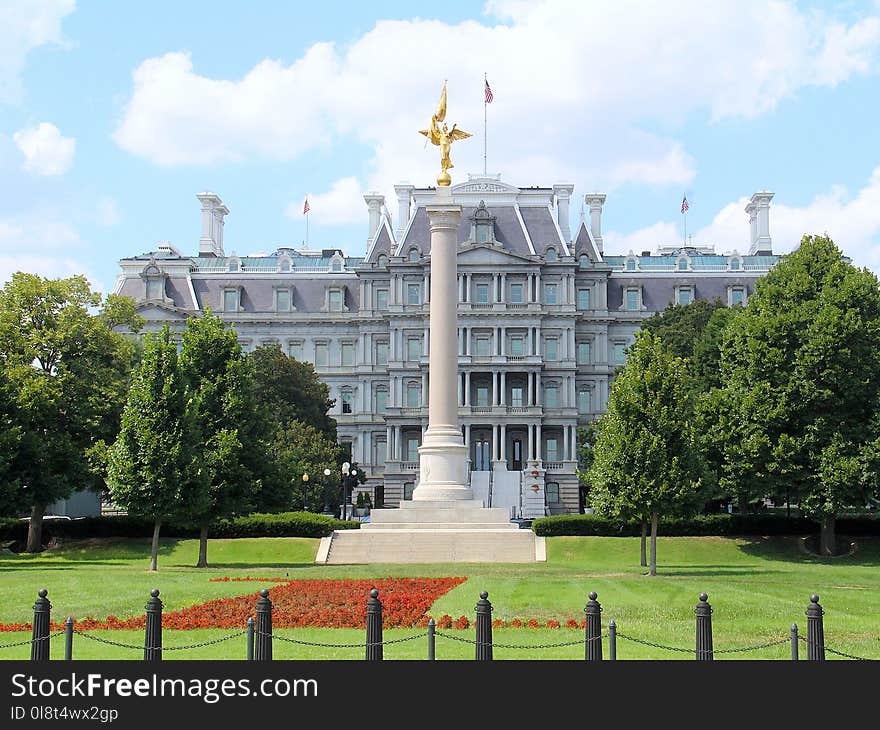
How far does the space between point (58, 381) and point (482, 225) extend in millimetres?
53335

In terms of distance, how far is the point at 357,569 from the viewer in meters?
42.6

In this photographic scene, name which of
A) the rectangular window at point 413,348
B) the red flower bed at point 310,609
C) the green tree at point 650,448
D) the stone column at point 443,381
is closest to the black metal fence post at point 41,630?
the red flower bed at point 310,609

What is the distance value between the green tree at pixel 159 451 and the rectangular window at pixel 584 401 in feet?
213

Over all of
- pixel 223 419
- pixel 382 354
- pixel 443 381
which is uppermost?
pixel 382 354

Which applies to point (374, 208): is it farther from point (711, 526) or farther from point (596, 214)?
point (711, 526)

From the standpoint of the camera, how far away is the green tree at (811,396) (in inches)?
2012

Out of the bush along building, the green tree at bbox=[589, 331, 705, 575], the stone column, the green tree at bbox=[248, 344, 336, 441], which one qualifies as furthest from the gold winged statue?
the bush along building

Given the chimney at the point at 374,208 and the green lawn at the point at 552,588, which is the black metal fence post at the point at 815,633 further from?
the chimney at the point at 374,208

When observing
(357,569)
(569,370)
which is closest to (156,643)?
(357,569)

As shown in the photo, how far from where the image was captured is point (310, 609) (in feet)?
88.8

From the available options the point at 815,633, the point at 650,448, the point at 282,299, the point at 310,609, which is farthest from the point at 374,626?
the point at 282,299

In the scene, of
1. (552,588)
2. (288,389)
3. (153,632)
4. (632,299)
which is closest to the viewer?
(153,632)

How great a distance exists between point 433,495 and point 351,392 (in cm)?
5627
